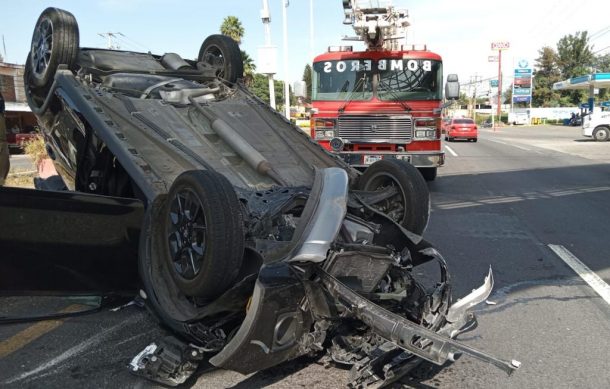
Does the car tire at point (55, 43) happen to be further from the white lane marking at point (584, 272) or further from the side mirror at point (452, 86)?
the side mirror at point (452, 86)

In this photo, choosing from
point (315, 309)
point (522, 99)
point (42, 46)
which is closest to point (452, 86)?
point (42, 46)

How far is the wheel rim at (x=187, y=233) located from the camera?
3121 mm

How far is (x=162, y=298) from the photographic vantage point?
11.1 feet

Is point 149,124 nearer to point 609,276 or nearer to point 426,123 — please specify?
point 609,276

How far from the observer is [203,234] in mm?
3104

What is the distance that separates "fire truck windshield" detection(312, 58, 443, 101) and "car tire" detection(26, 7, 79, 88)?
6479mm

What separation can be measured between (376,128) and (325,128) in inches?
40.1

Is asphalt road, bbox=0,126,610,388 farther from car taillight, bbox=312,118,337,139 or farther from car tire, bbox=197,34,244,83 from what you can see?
car taillight, bbox=312,118,337,139

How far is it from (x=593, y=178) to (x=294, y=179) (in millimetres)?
11237

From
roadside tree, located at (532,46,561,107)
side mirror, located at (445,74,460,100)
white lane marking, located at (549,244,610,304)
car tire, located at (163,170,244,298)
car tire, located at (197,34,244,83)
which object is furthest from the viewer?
roadside tree, located at (532,46,561,107)

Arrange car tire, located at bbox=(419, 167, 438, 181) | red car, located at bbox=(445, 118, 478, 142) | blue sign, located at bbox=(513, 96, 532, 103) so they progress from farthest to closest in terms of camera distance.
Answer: blue sign, located at bbox=(513, 96, 532, 103), red car, located at bbox=(445, 118, 478, 142), car tire, located at bbox=(419, 167, 438, 181)

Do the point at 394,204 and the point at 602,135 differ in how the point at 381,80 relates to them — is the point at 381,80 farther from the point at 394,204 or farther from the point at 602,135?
the point at 602,135

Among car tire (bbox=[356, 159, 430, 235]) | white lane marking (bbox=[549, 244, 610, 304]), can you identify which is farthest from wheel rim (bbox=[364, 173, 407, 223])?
white lane marking (bbox=[549, 244, 610, 304])

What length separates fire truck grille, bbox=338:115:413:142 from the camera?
34.7ft
